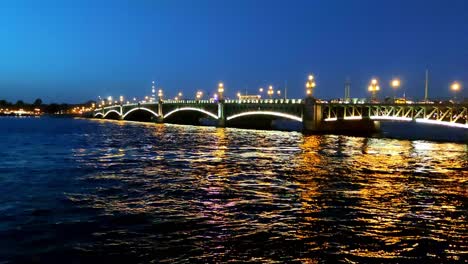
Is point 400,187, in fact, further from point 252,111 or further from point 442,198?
point 252,111

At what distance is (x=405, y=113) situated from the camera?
89.5 meters

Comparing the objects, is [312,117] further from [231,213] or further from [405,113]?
[231,213]

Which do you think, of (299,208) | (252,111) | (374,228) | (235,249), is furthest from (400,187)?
(252,111)

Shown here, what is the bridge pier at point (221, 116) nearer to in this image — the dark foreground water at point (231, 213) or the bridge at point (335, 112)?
the bridge at point (335, 112)

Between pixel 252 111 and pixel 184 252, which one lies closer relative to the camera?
pixel 184 252

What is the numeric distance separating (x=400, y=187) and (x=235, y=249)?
15863mm

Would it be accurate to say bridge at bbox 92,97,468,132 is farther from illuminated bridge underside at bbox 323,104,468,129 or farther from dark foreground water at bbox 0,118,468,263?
dark foreground water at bbox 0,118,468,263

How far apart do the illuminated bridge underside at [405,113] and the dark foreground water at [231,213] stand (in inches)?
1575

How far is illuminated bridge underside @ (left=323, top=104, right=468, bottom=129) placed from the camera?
249 feet

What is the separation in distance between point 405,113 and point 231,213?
74549 millimetres

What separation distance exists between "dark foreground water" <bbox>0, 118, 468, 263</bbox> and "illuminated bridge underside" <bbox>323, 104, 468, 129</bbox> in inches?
1575

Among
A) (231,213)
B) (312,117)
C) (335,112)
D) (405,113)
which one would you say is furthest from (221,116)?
(231,213)

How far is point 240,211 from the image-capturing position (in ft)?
70.1

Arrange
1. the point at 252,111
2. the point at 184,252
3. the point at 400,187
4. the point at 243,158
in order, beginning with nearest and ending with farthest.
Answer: the point at 184,252 → the point at 400,187 → the point at 243,158 → the point at 252,111
